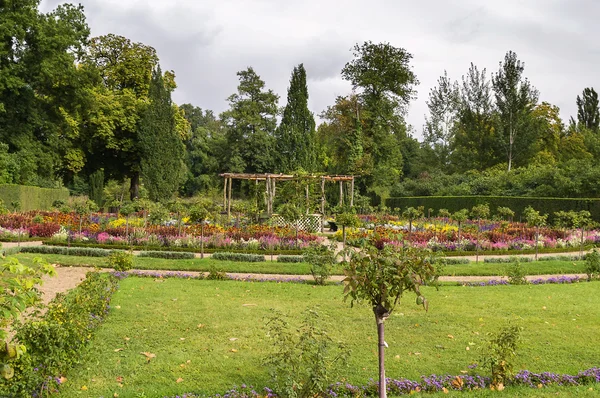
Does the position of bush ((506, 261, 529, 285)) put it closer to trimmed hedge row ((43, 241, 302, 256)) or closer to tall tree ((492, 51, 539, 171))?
trimmed hedge row ((43, 241, 302, 256))

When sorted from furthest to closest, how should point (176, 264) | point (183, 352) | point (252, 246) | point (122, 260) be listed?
point (252, 246) < point (176, 264) < point (122, 260) < point (183, 352)

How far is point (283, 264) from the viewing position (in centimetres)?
1240

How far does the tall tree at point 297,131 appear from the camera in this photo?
36.3m

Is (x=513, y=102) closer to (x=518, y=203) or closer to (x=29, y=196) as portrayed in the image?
(x=518, y=203)

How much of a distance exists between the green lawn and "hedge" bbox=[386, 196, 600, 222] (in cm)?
1135

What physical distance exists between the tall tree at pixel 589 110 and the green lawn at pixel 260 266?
32847mm

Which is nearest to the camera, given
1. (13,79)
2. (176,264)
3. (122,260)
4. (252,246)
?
(122,260)

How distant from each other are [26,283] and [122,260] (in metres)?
7.58

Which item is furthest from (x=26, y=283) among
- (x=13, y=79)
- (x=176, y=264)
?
(x=13, y=79)

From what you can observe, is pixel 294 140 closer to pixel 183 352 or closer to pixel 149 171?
pixel 149 171

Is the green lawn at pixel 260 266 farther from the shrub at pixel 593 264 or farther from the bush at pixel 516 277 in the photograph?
the bush at pixel 516 277

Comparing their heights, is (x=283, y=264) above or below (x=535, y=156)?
below

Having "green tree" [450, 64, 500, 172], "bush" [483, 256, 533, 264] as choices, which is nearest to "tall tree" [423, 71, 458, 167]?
"green tree" [450, 64, 500, 172]

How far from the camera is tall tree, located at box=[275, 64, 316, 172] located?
36344 mm
